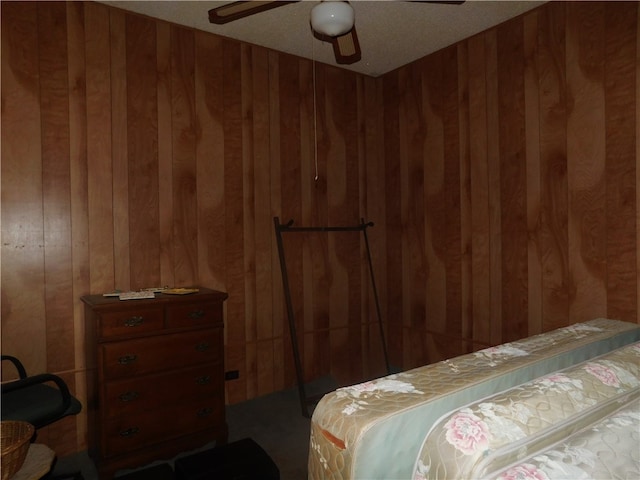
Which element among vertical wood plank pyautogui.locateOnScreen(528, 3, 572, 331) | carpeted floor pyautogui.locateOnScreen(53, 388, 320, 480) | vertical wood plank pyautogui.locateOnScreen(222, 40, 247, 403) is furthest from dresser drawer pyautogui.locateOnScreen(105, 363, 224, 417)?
vertical wood plank pyautogui.locateOnScreen(528, 3, 572, 331)

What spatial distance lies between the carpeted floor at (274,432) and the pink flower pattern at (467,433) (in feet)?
4.99

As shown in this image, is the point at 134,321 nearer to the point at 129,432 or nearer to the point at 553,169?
the point at 129,432

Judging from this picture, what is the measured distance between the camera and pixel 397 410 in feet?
3.20

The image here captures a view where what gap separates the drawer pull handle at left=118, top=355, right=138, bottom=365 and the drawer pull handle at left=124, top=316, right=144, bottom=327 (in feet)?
0.53

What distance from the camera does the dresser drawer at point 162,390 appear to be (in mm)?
2041

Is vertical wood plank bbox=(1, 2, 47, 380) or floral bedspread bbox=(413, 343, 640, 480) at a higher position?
vertical wood plank bbox=(1, 2, 47, 380)

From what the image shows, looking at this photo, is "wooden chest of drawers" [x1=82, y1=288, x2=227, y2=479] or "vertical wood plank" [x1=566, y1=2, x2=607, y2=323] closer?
"wooden chest of drawers" [x1=82, y1=288, x2=227, y2=479]

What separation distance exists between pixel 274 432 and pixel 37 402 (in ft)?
4.34

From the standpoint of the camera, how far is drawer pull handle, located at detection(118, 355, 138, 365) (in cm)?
205

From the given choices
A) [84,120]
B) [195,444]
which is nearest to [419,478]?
[195,444]

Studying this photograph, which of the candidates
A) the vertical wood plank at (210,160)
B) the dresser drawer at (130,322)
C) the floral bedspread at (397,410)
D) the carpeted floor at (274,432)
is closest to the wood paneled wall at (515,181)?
the carpeted floor at (274,432)

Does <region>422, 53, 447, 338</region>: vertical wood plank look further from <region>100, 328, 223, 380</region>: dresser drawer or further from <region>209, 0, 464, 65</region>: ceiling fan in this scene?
<region>100, 328, 223, 380</region>: dresser drawer

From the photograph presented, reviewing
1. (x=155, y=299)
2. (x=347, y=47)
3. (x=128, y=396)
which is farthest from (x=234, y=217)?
(x=347, y=47)

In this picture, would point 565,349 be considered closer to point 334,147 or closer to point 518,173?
point 518,173
